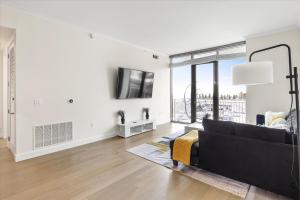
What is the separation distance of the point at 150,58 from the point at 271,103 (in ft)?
12.3

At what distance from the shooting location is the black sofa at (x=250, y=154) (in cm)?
188

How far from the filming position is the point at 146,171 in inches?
105

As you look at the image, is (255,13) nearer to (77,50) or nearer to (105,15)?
(105,15)

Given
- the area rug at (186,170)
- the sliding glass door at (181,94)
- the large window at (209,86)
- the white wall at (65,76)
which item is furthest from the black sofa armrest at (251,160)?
the sliding glass door at (181,94)

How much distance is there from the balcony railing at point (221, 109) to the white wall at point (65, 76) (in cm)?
219

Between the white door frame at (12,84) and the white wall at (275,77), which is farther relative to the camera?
the white wall at (275,77)

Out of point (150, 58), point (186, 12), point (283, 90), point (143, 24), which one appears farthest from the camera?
point (150, 58)

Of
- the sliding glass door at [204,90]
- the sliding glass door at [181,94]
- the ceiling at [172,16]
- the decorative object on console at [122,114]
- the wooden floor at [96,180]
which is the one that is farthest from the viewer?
the sliding glass door at [181,94]

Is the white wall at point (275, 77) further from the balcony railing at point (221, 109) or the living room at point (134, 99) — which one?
the balcony railing at point (221, 109)

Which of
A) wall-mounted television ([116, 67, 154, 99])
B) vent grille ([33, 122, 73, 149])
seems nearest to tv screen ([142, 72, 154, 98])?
wall-mounted television ([116, 67, 154, 99])

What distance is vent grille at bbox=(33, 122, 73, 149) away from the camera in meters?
3.27

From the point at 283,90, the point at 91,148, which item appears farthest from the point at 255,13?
the point at 91,148

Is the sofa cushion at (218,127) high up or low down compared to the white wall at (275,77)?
down

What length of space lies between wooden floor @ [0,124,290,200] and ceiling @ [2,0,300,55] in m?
2.73
